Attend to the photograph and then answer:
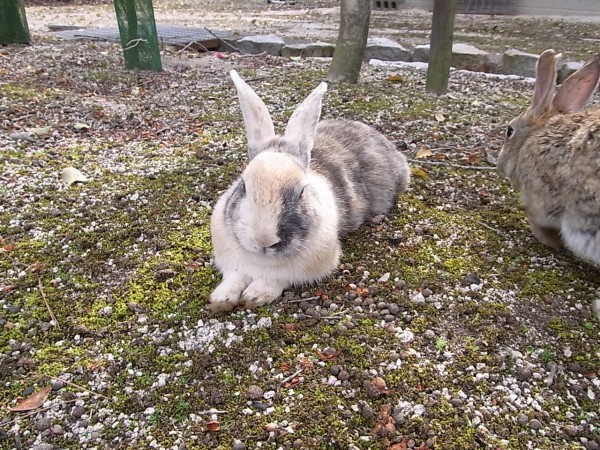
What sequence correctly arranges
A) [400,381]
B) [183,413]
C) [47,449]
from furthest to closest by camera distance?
1. [400,381]
2. [183,413]
3. [47,449]

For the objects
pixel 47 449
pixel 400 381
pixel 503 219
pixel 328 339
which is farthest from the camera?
pixel 503 219

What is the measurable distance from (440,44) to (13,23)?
23.4 ft

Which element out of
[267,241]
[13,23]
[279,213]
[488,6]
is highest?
[13,23]

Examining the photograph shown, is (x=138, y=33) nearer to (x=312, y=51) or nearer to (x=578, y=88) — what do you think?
(x=312, y=51)

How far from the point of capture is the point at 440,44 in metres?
6.40

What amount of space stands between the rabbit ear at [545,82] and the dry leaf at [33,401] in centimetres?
360

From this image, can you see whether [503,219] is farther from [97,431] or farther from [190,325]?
[97,431]

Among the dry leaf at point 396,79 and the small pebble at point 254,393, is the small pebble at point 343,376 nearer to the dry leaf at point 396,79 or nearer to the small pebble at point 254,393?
the small pebble at point 254,393

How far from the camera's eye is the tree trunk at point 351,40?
6688 millimetres

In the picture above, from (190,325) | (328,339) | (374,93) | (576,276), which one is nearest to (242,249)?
(190,325)

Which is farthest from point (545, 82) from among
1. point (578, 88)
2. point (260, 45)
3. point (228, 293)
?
point (260, 45)

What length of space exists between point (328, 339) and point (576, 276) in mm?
1733

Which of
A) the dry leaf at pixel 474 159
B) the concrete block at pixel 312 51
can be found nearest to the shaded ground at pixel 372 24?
the concrete block at pixel 312 51

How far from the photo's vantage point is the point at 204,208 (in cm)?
418
